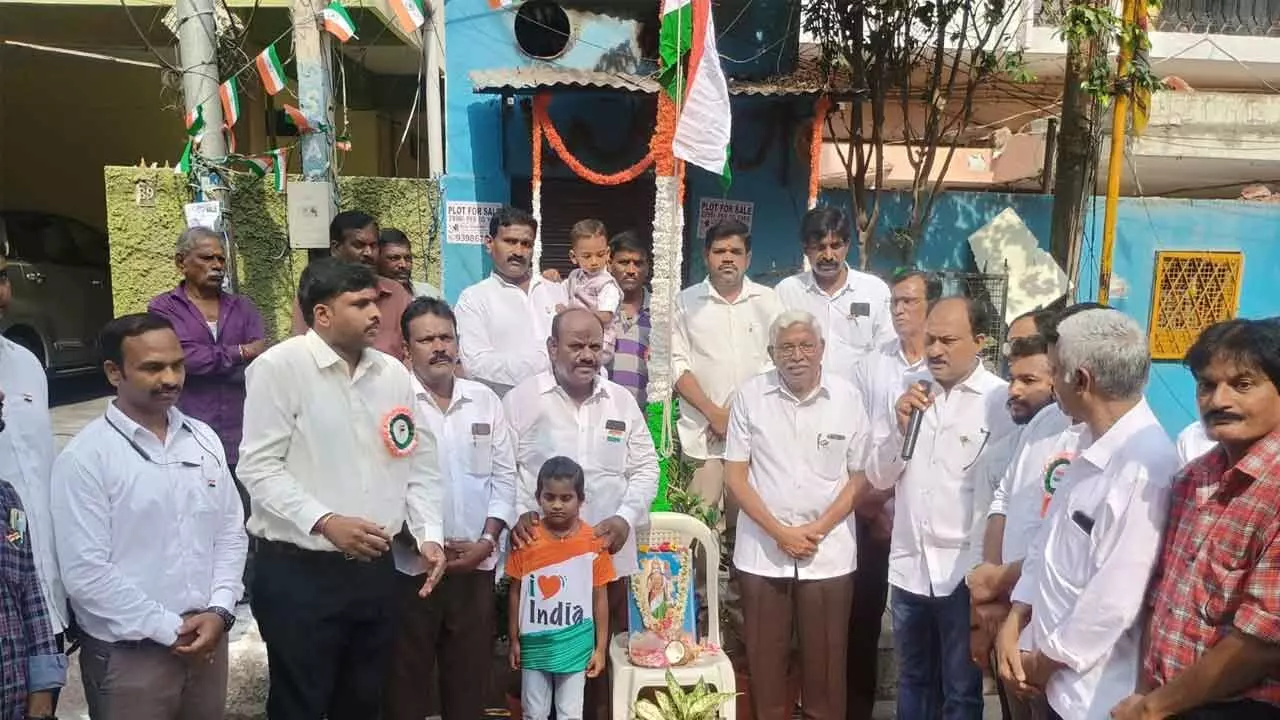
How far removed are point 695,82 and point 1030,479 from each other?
2784 millimetres

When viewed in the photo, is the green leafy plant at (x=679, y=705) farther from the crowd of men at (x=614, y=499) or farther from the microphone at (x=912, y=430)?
the microphone at (x=912, y=430)

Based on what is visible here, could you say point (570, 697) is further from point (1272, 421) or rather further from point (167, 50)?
point (167, 50)

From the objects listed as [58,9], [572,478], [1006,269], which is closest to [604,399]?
[572,478]

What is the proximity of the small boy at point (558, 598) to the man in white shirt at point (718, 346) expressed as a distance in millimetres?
1194

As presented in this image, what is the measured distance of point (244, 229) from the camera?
6484 millimetres

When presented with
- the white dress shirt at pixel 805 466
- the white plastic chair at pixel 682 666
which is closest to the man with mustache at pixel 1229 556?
the white dress shirt at pixel 805 466

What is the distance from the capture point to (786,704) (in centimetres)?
346

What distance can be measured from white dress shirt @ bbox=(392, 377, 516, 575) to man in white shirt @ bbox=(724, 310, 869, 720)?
946 mm

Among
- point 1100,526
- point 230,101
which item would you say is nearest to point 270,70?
point 230,101

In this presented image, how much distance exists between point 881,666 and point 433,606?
2.31m

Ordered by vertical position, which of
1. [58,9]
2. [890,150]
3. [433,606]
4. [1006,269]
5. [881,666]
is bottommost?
[881,666]

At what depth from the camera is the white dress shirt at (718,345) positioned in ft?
14.3

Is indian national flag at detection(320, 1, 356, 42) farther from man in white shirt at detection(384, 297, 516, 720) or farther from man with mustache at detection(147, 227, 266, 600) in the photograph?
man in white shirt at detection(384, 297, 516, 720)

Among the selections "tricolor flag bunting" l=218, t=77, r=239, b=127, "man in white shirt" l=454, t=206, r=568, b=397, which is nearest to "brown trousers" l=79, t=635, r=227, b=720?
"man in white shirt" l=454, t=206, r=568, b=397
